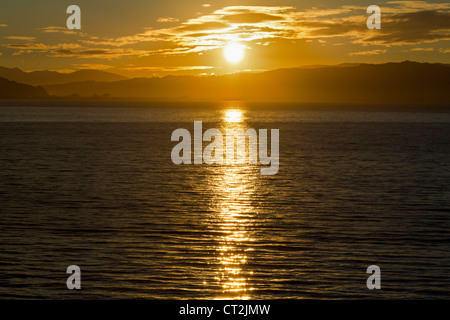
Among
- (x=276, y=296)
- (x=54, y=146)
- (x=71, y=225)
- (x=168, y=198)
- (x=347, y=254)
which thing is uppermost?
(x=54, y=146)

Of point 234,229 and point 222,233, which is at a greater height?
point 234,229

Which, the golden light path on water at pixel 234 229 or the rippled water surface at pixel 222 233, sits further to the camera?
the golden light path on water at pixel 234 229

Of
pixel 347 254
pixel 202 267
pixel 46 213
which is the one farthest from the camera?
pixel 46 213

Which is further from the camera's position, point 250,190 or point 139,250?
point 250,190

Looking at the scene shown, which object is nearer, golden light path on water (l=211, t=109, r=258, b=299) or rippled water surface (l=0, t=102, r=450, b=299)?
rippled water surface (l=0, t=102, r=450, b=299)

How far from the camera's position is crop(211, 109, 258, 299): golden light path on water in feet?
72.2

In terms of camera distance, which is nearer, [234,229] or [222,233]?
[222,233]

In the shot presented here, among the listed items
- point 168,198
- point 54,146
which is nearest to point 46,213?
point 168,198

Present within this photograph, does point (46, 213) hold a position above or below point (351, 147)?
below

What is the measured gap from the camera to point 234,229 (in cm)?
3103

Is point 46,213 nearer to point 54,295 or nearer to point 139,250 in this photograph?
point 139,250

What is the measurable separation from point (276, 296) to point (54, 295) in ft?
24.9

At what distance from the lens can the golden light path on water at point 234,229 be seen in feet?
72.2

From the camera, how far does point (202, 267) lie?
23.8 metres
